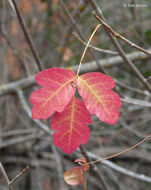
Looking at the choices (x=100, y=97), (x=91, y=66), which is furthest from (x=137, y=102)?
(x=100, y=97)

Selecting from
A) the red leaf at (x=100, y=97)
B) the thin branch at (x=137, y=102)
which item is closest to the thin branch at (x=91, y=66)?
the thin branch at (x=137, y=102)

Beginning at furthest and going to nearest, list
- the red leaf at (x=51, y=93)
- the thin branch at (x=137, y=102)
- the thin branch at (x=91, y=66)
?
the thin branch at (x=91, y=66), the thin branch at (x=137, y=102), the red leaf at (x=51, y=93)

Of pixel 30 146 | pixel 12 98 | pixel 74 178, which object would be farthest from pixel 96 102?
pixel 12 98

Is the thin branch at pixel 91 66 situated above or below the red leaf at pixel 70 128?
below

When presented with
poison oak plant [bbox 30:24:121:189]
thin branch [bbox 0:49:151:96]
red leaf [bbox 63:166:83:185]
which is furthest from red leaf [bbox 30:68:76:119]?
thin branch [bbox 0:49:151:96]

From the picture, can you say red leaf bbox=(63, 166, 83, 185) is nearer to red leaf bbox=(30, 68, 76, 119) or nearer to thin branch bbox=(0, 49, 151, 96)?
red leaf bbox=(30, 68, 76, 119)

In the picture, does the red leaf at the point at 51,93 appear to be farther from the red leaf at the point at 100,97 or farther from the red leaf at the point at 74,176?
the red leaf at the point at 74,176
